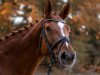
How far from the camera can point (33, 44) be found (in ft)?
18.7

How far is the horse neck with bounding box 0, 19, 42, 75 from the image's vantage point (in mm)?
5629

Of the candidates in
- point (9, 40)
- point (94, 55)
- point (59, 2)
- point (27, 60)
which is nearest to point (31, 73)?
point (27, 60)

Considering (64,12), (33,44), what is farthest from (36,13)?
(33,44)

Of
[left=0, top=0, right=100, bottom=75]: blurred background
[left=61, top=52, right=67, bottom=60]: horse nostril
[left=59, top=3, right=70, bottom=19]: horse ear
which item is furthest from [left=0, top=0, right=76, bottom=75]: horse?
[left=0, top=0, right=100, bottom=75]: blurred background

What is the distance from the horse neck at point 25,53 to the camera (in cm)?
563

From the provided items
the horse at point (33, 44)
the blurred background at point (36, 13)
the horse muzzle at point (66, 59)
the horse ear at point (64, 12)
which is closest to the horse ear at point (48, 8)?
the horse at point (33, 44)

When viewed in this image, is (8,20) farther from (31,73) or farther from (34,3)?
(31,73)

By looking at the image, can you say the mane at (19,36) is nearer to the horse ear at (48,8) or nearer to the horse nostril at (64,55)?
the horse ear at (48,8)

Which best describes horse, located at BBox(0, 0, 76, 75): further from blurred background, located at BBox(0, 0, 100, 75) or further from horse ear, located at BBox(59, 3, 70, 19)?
blurred background, located at BBox(0, 0, 100, 75)

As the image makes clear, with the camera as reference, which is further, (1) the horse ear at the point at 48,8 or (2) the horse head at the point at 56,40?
(1) the horse ear at the point at 48,8

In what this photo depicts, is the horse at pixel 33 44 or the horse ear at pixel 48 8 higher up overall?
the horse ear at pixel 48 8

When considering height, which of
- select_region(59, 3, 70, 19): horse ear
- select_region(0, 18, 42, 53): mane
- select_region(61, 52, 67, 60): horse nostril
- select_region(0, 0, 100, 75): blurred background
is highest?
select_region(59, 3, 70, 19): horse ear

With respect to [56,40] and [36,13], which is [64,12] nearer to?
[56,40]

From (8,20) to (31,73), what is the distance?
5677 mm
